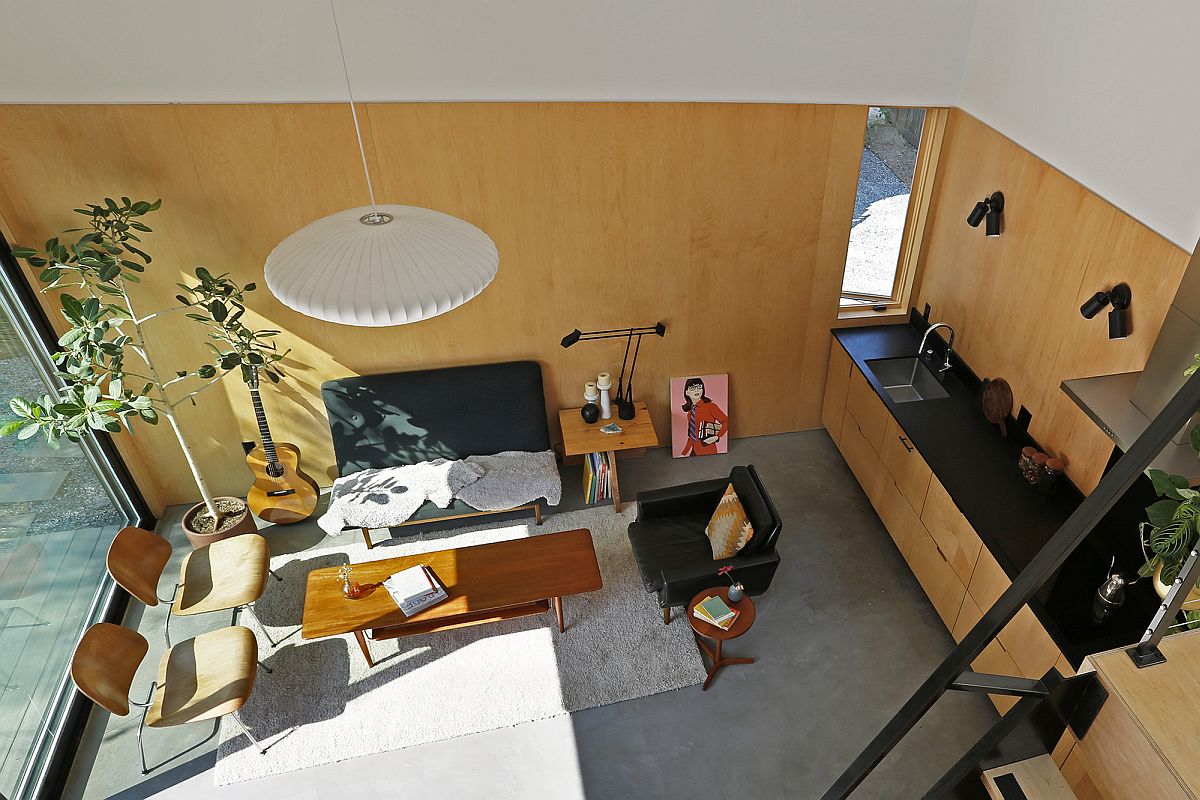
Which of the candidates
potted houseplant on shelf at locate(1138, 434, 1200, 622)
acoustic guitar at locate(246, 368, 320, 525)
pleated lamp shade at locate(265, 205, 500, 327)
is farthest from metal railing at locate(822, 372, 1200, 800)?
acoustic guitar at locate(246, 368, 320, 525)

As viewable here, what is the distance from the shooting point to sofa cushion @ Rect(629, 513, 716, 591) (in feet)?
15.4

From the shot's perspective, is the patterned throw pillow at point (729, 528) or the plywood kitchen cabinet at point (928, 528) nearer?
the plywood kitchen cabinet at point (928, 528)

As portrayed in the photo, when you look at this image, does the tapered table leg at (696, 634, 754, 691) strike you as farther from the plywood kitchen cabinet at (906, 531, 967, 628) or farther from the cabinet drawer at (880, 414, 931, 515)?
the cabinet drawer at (880, 414, 931, 515)

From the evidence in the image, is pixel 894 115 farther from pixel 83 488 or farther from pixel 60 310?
pixel 83 488

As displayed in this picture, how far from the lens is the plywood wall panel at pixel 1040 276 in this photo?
3646 millimetres

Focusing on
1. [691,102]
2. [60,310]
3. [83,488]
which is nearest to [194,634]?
[83,488]

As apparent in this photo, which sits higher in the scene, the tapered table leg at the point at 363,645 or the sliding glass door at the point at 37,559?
the sliding glass door at the point at 37,559

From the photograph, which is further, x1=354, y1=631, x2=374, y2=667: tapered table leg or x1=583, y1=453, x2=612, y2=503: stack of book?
x1=583, y1=453, x2=612, y2=503: stack of book

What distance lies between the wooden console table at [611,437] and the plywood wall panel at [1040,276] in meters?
2.14

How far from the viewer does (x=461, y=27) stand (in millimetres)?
4266

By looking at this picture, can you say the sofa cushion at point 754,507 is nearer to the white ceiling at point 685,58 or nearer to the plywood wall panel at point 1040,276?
the plywood wall panel at point 1040,276

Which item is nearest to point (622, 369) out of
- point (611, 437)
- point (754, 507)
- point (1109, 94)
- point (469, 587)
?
point (611, 437)

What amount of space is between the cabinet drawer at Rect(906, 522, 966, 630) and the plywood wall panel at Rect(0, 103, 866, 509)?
64.2 inches

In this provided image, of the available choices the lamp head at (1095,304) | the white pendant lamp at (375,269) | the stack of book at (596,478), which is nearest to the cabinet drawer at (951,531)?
the lamp head at (1095,304)
